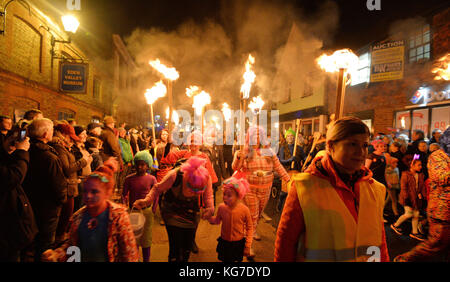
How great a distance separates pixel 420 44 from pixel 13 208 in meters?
15.5

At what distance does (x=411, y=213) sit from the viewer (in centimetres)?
482

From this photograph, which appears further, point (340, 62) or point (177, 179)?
point (177, 179)

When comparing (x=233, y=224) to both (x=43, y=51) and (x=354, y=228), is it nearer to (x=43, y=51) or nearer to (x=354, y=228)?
(x=354, y=228)

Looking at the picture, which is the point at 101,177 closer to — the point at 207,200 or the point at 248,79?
the point at 207,200

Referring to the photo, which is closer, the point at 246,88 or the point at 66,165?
the point at 66,165

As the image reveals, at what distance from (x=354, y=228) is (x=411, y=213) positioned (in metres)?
4.57

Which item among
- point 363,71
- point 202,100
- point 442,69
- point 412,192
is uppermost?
point 363,71

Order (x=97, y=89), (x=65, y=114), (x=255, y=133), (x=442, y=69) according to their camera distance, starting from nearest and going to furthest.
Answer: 1. (x=255, y=133)
2. (x=442, y=69)
3. (x=65, y=114)
4. (x=97, y=89)

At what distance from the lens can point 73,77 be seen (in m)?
10.5

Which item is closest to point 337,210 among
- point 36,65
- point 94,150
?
point 94,150

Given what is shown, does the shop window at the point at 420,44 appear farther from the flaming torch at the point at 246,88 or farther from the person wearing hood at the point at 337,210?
the person wearing hood at the point at 337,210

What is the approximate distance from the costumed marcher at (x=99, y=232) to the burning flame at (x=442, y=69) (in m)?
12.5

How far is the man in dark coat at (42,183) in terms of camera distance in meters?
2.97
